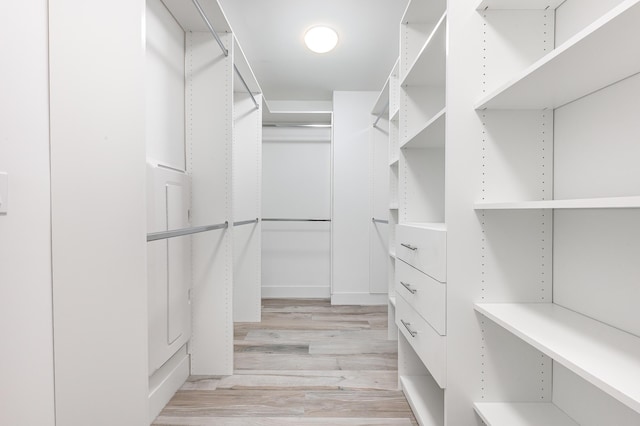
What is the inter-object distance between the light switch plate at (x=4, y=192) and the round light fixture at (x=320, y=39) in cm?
201

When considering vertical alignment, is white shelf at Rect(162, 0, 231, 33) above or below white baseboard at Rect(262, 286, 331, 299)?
above

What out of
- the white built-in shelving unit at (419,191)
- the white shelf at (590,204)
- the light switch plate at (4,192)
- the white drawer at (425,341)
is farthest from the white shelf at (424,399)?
the light switch plate at (4,192)

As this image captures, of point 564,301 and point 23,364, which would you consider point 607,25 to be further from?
point 23,364

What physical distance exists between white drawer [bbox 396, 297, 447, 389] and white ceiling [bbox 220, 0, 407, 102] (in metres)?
1.77

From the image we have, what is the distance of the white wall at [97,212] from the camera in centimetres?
102

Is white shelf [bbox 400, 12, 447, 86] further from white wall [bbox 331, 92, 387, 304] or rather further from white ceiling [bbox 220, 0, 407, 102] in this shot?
white wall [bbox 331, 92, 387, 304]

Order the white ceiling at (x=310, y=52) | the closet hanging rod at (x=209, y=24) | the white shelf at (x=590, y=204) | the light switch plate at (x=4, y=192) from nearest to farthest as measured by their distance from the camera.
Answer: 1. the white shelf at (x=590, y=204)
2. the light switch plate at (x=4, y=192)
3. the closet hanging rod at (x=209, y=24)
4. the white ceiling at (x=310, y=52)

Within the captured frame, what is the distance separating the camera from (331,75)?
300cm

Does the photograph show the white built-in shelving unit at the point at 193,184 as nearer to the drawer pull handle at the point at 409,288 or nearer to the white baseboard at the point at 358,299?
the drawer pull handle at the point at 409,288

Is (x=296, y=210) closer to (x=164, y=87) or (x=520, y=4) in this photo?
(x=164, y=87)

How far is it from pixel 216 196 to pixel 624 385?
173 cm

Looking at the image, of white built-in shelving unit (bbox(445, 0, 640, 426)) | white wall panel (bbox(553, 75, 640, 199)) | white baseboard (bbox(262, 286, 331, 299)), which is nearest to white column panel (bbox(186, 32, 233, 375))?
white built-in shelving unit (bbox(445, 0, 640, 426))

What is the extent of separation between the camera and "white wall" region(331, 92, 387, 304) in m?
3.30

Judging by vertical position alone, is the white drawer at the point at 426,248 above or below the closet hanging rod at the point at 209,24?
below
